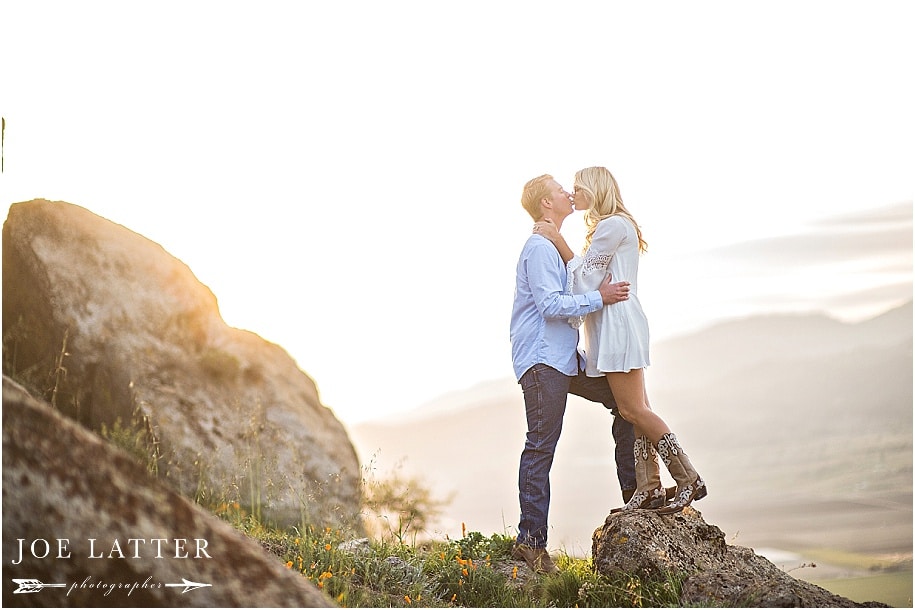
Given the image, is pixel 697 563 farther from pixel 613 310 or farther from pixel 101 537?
→ pixel 101 537

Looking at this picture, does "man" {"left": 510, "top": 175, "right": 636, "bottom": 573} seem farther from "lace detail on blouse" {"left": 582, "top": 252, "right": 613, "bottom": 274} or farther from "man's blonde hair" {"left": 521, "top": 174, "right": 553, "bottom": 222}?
"man's blonde hair" {"left": 521, "top": 174, "right": 553, "bottom": 222}

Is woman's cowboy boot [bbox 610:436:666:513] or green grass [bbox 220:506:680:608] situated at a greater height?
woman's cowboy boot [bbox 610:436:666:513]

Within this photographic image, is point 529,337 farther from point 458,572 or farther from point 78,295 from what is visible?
point 78,295

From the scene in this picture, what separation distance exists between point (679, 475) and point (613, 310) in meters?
0.91

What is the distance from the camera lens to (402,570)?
4.82 m

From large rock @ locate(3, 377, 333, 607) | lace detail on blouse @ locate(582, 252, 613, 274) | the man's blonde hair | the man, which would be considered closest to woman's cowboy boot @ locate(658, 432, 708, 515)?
the man

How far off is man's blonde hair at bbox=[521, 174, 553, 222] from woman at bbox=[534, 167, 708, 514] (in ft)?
0.66

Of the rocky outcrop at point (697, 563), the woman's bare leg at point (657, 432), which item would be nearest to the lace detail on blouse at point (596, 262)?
the woman's bare leg at point (657, 432)

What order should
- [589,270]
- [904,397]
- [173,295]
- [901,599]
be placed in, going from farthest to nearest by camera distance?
[173,295] → [904,397] → [589,270] → [901,599]

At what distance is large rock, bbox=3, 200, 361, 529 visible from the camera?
622 cm

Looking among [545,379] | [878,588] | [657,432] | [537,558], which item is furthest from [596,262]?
[878,588]

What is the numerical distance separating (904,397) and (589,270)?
234 cm

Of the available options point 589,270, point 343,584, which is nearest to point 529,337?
point 589,270

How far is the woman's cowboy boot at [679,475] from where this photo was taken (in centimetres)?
468
